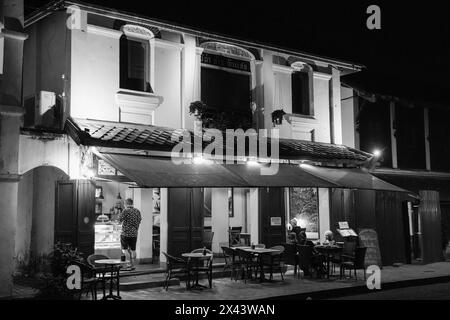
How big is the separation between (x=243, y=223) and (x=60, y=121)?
924 centimetres

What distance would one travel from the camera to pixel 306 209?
18.1 m

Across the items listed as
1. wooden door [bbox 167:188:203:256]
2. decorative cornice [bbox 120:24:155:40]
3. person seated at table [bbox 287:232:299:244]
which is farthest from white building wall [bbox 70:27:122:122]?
person seated at table [bbox 287:232:299:244]

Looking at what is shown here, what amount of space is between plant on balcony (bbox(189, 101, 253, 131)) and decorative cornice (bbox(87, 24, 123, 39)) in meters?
2.71

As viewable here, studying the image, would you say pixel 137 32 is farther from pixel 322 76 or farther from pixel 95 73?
pixel 322 76

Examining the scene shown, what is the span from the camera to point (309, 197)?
17.8 metres

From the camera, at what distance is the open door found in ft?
38.9

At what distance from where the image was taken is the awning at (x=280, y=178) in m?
13.3

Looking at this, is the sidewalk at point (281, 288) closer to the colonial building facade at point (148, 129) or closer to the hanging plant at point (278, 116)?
the colonial building facade at point (148, 129)

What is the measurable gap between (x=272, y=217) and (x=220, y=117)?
346cm
